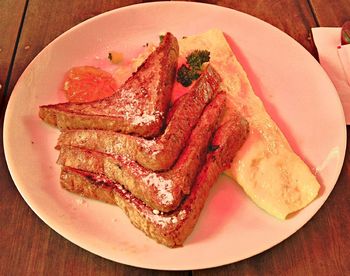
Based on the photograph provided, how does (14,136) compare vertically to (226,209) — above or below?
above

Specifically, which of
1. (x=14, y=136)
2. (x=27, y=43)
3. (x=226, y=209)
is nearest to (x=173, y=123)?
(x=226, y=209)

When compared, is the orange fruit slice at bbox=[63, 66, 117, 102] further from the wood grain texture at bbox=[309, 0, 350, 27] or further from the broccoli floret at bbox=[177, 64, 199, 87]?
the wood grain texture at bbox=[309, 0, 350, 27]

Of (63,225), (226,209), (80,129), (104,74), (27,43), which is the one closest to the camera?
(63,225)

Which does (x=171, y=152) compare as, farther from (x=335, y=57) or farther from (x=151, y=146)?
(x=335, y=57)

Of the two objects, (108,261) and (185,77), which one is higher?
(185,77)

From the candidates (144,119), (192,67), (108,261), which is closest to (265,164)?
(144,119)

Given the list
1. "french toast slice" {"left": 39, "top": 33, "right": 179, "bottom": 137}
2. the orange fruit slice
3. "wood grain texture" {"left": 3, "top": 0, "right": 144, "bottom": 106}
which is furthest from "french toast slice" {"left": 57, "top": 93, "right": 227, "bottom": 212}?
"wood grain texture" {"left": 3, "top": 0, "right": 144, "bottom": 106}

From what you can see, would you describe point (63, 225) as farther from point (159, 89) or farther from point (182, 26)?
point (182, 26)
